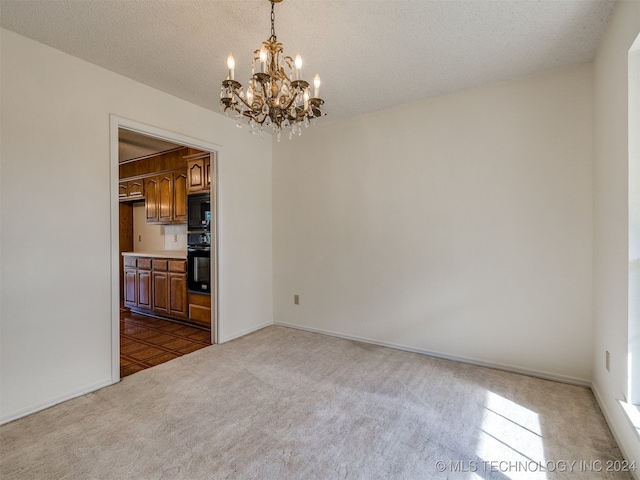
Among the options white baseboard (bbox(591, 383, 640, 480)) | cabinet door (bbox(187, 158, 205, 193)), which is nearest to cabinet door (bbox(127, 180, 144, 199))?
cabinet door (bbox(187, 158, 205, 193))

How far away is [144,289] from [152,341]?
1.39m

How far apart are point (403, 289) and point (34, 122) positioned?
339cm

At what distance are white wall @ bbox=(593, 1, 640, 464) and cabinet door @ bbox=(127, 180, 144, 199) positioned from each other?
19.0ft

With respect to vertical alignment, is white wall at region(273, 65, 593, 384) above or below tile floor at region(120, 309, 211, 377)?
above

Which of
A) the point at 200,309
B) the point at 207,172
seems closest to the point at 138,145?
the point at 207,172

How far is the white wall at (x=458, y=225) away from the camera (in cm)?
261

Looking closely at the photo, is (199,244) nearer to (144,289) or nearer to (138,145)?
(144,289)

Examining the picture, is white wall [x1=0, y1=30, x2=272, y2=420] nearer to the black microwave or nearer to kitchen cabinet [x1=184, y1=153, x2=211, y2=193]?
kitchen cabinet [x1=184, y1=153, x2=211, y2=193]

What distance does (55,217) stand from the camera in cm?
235

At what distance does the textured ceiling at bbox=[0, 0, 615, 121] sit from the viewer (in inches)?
76.4

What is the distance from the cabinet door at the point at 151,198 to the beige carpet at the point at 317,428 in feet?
9.54

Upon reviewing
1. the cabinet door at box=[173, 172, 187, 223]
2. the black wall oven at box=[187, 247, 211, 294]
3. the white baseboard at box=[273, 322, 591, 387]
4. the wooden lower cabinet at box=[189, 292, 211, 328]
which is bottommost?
the white baseboard at box=[273, 322, 591, 387]

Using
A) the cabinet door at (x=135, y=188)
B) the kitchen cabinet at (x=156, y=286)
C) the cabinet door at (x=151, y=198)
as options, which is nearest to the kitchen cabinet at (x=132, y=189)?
the cabinet door at (x=135, y=188)

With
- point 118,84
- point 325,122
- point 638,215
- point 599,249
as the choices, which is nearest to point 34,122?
point 118,84
